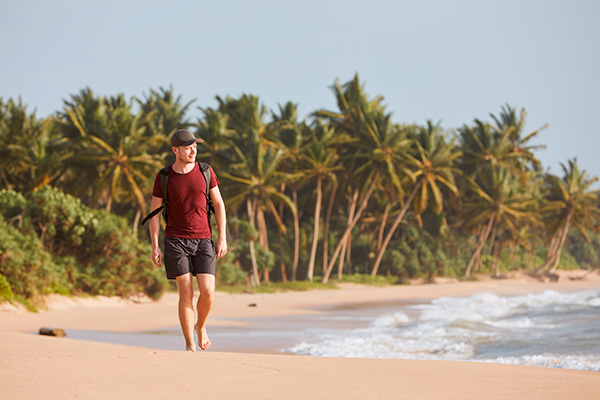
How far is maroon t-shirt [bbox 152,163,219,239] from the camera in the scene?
4.87 meters

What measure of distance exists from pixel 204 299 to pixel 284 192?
36446 mm

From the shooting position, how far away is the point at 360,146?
126 feet

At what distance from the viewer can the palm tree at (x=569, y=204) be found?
47.8m

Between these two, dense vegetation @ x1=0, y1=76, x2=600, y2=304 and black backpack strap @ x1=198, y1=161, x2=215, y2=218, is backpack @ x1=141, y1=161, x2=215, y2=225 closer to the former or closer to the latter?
black backpack strap @ x1=198, y1=161, x2=215, y2=218

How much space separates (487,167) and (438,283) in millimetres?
8977

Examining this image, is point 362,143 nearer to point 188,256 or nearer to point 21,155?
point 21,155

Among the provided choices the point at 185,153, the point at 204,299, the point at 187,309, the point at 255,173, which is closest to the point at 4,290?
the point at 187,309

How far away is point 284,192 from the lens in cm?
4156

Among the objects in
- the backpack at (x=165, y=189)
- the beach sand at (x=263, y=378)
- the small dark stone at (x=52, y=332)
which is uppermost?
the backpack at (x=165, y=189)

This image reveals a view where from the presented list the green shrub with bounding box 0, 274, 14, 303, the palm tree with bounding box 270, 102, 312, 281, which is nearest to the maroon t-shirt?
the green shrub with bounding box 0, 274, 14, 303

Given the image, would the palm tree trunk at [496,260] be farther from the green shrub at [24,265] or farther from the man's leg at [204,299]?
the man's leg at [204,299]

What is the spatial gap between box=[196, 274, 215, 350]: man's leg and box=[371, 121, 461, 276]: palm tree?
33.0 metres

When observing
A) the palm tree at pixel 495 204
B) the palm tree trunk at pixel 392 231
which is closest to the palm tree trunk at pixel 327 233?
the palm tree trunk at pixel 392 231

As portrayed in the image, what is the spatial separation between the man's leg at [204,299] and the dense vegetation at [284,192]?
854 cm
